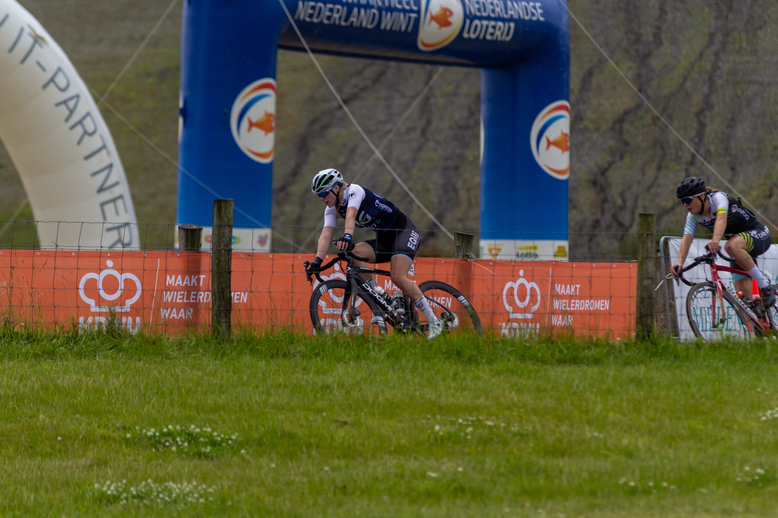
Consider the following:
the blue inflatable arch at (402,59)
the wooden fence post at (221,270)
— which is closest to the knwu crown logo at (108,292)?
the wooden fence post at (221,270)

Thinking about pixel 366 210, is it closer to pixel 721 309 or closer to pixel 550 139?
pixel 721 309

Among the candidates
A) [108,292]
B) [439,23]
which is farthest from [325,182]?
[439,23]

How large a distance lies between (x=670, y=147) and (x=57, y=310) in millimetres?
50049

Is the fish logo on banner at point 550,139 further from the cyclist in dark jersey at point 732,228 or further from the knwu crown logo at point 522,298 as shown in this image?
the cyclist in dark jersey at point 732,228

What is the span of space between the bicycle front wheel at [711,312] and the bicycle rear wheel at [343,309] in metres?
3.19

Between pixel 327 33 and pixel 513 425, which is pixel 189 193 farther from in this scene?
pixel 513 425

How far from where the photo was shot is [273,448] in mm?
4473

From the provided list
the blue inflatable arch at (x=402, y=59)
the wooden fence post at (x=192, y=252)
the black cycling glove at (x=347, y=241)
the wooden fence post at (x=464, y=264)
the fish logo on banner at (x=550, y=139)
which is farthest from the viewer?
the fish logo on banner at (x=550, y=139)

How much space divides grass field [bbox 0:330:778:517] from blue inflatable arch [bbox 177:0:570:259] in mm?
5060

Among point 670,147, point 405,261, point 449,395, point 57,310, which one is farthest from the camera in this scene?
point 670,147

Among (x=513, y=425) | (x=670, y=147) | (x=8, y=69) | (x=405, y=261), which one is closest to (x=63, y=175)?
(x=8, y=69)

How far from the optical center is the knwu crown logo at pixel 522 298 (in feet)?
31.8

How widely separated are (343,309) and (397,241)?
839mm

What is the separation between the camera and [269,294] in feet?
28.6
